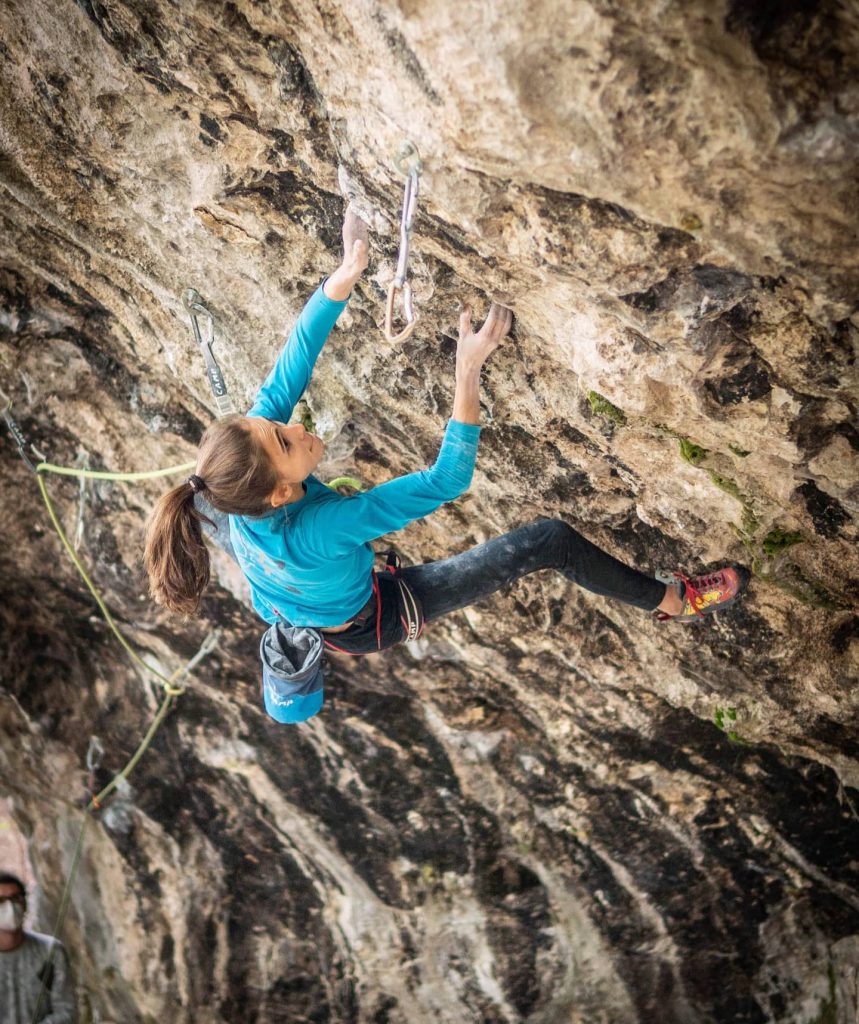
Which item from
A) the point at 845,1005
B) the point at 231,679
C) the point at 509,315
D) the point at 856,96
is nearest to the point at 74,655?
the point at 231,679

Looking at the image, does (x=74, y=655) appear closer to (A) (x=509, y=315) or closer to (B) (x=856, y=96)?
(A) (x=509, y=315)

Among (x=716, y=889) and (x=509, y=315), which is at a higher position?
(x=509, y=315)

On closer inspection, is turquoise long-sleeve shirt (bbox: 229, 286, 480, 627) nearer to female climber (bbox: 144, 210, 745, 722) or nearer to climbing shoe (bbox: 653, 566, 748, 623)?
female climber (bbox: 144, 210, 745, 722)

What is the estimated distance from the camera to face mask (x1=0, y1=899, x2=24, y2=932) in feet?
19.4

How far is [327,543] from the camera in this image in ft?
8.27

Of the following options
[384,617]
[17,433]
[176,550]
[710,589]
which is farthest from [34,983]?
[710,589]

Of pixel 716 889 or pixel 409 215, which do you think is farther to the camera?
pixel 716 889

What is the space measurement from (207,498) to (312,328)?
1.93 ft

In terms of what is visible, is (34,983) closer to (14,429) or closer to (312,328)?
(14,429)

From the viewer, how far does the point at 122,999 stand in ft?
20.9

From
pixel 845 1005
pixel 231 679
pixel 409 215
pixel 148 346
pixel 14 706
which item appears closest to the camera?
pixel 409 215

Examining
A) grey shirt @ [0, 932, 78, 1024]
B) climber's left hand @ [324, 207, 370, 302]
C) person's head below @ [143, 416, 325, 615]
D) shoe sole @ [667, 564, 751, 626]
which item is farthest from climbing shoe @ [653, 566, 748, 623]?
grey shirt @ [0, 932, 78, 1024]

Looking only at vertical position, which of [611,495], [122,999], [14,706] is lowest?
[122,999]

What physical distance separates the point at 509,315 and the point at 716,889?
11.3 feet
